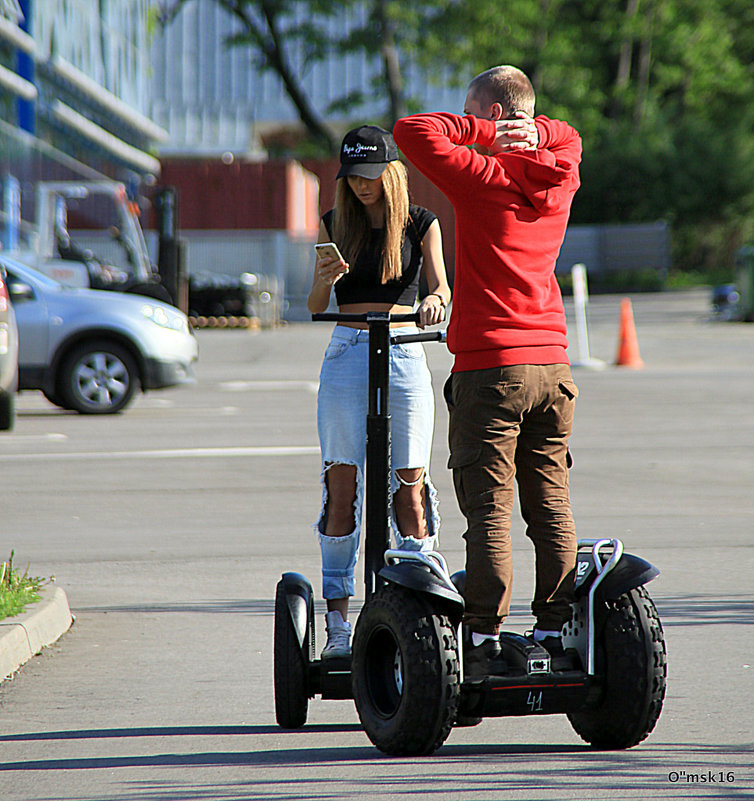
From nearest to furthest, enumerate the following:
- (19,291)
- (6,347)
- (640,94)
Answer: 1. (6,347)
2. (19,291)
3. (640,94)

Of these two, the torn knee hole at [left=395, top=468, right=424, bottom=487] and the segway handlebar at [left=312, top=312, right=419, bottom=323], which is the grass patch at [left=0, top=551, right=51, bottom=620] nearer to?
the torn knee hole at [left=395, top=468, right=424, bottom=487]

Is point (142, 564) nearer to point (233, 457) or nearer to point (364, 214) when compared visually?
point (364, 214)

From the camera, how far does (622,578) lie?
175 inches

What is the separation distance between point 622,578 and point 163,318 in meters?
12.0

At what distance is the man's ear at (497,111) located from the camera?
4492 mm

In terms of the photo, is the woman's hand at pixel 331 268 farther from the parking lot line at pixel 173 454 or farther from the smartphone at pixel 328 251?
the parking lot line at pixel 173 454

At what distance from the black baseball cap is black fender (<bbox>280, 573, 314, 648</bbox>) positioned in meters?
1.35

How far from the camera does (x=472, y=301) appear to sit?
4469mm

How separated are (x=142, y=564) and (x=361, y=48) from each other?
4585 centimetres

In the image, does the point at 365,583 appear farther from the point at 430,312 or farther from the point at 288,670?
the point at 430,312

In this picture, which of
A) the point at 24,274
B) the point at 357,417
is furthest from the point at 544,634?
the point at 24,274

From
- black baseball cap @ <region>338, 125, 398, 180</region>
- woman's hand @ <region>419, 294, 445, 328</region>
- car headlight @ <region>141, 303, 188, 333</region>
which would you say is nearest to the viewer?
woman's hand @ <region>419, 294, 445, 328</region>

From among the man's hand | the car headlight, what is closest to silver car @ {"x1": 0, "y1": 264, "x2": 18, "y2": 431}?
the car headlight

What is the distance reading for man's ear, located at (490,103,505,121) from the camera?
449 cm
